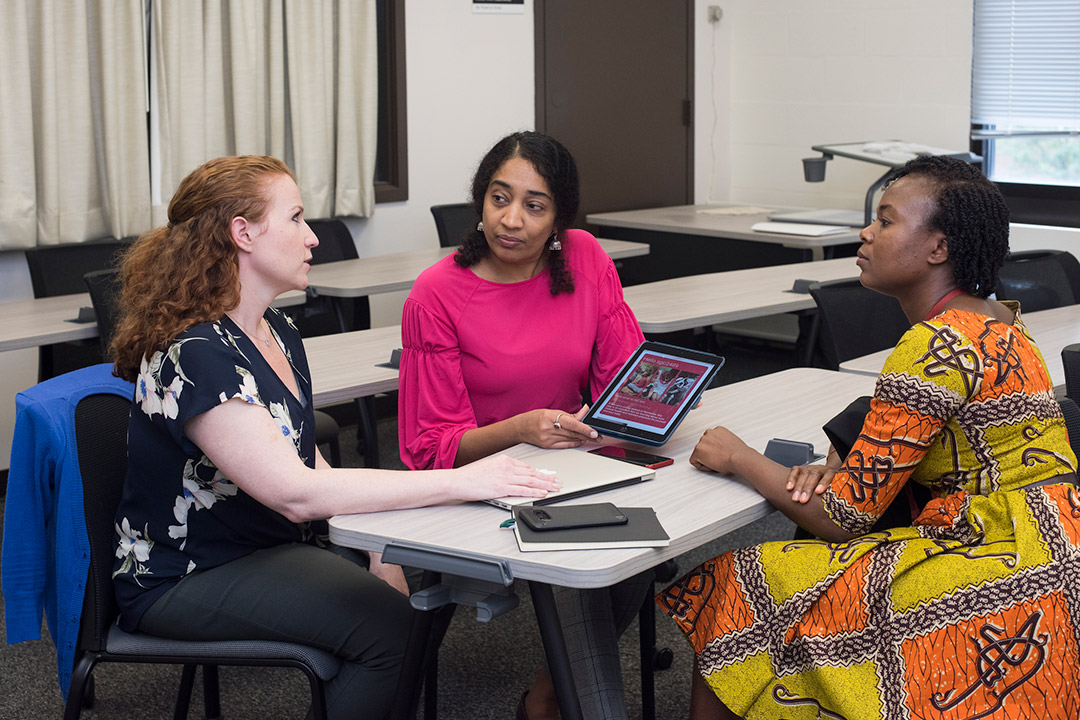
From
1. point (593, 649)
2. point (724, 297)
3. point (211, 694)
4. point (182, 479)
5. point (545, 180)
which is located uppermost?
point (545, 180)

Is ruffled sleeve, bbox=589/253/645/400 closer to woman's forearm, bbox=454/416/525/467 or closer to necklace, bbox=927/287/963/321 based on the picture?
woman's forearm, bbox=454/416/525/467

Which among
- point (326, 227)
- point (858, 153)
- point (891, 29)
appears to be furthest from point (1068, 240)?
point (326, 227)

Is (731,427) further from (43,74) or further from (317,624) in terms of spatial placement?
(43,74)

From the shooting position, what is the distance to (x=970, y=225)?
171cm

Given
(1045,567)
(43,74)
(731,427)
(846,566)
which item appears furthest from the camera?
(43,74)

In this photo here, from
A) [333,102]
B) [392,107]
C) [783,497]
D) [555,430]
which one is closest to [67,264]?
[333,102]

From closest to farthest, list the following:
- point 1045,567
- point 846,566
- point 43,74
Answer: point 1045,567 → point 846,566 → point 43,74

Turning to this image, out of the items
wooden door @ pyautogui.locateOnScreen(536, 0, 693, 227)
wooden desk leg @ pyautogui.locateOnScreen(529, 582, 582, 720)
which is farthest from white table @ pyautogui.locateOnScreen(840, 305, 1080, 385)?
wooden door @ pyautogui.locateOnScreen(536, 0, 693, 227)

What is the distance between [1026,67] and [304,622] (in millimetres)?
4577

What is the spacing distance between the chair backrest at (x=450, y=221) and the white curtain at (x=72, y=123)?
114 centimetres

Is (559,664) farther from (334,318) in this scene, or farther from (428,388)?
(334,318)

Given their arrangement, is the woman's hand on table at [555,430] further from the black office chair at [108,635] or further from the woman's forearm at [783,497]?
the black office chair at [108,635]

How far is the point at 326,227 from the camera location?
438 centimetres

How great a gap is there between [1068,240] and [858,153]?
3.27 ft
